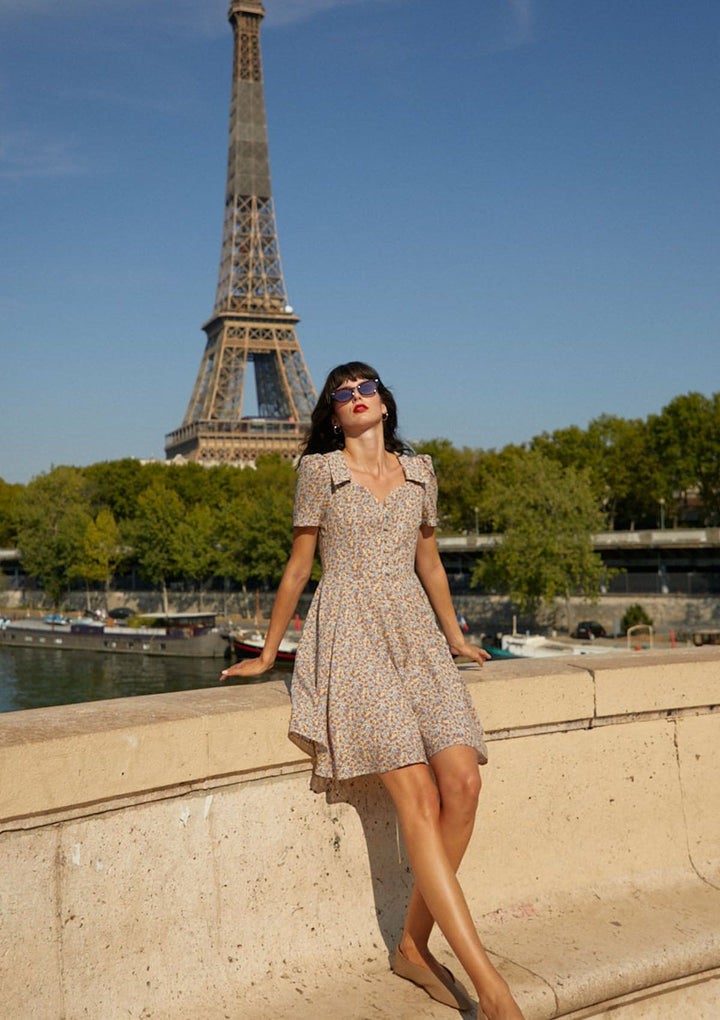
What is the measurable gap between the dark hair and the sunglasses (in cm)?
4

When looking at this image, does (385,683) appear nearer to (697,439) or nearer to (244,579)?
(244,579)

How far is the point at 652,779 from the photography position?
14.3 feet

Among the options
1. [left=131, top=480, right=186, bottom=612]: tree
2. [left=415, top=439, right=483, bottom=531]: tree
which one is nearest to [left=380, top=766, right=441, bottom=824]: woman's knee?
[left=131, top=480, right=186, bottom=612]: tree

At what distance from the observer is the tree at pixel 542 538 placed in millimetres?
48438

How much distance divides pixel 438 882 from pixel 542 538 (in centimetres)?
4629

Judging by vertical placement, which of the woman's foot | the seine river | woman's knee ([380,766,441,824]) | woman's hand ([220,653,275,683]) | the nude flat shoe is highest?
woman's hand ([220,653,275,683])

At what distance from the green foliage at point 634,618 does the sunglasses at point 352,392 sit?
45.7 m

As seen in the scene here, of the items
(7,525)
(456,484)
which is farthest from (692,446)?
(7,525)

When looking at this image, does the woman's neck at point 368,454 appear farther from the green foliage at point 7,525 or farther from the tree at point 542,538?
the green foliage at point 7,525

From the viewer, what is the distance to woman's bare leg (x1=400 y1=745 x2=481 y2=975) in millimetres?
3400

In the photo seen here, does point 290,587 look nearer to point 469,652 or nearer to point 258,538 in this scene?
point 469,652

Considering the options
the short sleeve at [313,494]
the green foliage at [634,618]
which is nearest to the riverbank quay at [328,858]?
the short sleeve at [313,494]

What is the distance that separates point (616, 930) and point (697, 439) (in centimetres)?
6036

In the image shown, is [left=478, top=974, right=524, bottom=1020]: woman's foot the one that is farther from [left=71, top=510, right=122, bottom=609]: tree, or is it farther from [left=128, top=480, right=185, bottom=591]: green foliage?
[left=71, top=510, right=122, bottom=609]: tree
